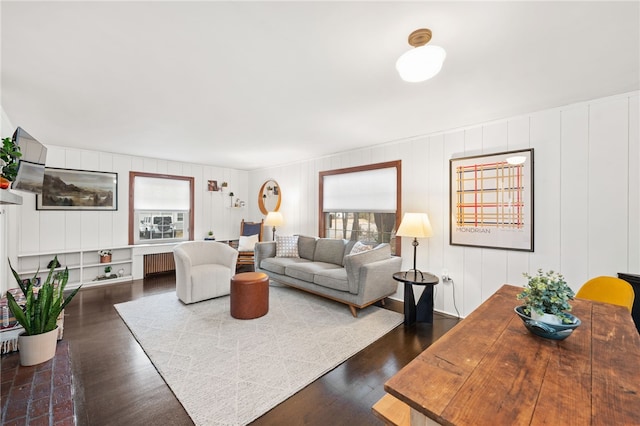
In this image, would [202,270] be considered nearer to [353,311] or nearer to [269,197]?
[353,311]

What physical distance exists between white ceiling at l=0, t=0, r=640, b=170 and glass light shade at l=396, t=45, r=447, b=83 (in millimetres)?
162

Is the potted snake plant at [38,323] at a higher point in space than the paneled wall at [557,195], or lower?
lower

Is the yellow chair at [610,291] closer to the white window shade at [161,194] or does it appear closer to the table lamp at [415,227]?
the table lamp at [415,227]

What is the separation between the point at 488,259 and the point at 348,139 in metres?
2.43

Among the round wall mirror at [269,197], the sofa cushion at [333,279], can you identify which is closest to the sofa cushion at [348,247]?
the sofa cushion at [333,279]

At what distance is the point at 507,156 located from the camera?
294cm

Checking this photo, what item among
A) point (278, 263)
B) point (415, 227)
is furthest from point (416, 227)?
point (278, 263)

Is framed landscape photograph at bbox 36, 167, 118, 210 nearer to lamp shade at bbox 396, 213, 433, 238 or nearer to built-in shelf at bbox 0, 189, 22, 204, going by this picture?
built-in shelf at bbox 0, 189, 22, 204

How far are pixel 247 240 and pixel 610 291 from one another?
5.39 meters

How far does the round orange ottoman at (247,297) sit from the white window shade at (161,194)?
3.42 metres

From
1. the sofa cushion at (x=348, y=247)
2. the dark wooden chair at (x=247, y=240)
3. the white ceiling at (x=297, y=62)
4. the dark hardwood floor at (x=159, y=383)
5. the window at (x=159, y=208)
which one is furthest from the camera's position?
the dark wooden chair at (x=247, y=240)

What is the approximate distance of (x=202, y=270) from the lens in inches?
148

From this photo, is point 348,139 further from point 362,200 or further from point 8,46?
point 8,46

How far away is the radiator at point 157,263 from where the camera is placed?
5.19 m
